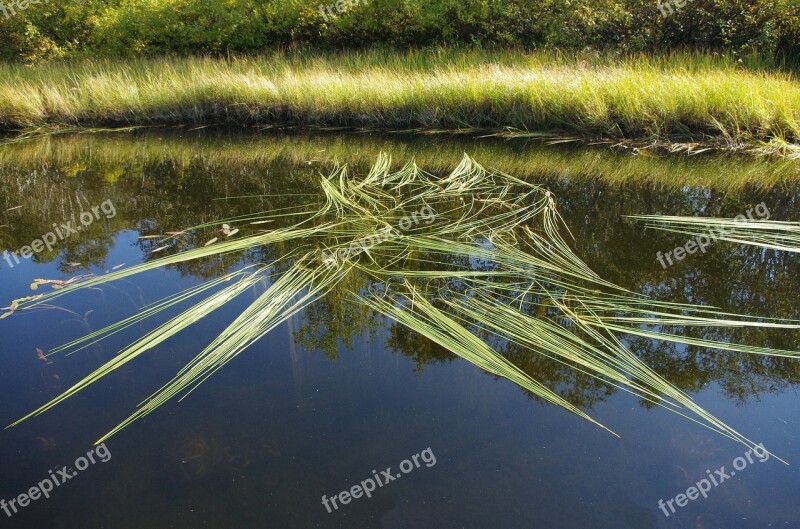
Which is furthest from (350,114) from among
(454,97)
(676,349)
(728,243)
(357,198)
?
(676,349)

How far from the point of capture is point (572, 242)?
3279 millimetres

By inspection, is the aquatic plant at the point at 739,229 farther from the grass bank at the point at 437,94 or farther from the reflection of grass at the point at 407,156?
the grass bank at the point at 437,94

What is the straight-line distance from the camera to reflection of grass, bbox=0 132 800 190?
450 centimetres

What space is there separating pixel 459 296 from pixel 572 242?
3.01 feet

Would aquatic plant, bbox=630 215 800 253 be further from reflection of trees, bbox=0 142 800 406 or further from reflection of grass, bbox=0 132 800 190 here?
reflection of grass, bbox=0 132 800 190

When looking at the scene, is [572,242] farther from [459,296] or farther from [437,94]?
[437,94]

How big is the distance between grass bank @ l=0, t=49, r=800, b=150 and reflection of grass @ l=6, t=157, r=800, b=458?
7.11ft

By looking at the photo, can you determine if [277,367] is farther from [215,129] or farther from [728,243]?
[215,129]

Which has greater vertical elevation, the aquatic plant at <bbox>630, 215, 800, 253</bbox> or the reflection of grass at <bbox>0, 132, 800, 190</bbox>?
the reflection of grass at <bbox>0, 132, 800, 190</bbox>

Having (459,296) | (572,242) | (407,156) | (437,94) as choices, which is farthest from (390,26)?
(459,296)

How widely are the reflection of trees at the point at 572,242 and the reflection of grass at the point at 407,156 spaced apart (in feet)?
0.52

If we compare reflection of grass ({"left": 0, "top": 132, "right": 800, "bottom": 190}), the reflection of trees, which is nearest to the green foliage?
reflection of grass ({"left": 0, "top": 132, "right": 800, "bottom": 190})

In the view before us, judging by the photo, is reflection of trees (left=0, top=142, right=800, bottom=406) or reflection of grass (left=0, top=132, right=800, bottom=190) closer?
reflection of trees (left=0, top=142, right=800, bottom=406)

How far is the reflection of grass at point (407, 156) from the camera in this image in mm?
4496
